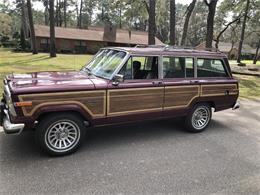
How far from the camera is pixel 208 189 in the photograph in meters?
3.63

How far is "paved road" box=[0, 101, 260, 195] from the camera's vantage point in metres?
3.60

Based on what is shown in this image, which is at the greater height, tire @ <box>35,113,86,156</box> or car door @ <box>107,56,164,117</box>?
car door @ <box>107,56,164,117</box>

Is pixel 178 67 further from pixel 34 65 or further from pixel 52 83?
pixel 34 65

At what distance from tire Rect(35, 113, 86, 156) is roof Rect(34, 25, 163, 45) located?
132 ft

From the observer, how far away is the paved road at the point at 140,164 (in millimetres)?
3602

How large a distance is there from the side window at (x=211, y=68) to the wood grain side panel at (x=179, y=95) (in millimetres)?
446

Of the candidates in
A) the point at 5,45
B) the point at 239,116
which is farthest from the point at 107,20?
the point at 239,116

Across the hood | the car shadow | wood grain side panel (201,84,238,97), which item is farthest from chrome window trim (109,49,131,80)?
wood grain side panel (201,84,238,97)

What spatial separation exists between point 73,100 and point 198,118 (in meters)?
3.10

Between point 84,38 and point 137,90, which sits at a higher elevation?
point 84,38

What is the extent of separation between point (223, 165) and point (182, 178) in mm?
925

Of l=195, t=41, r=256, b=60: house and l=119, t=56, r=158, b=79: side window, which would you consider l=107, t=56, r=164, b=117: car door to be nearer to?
l=119, t=56, r=158, b=79: side window

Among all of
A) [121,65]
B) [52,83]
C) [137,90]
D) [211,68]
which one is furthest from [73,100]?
[211,68]

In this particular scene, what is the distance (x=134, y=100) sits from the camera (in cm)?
504
